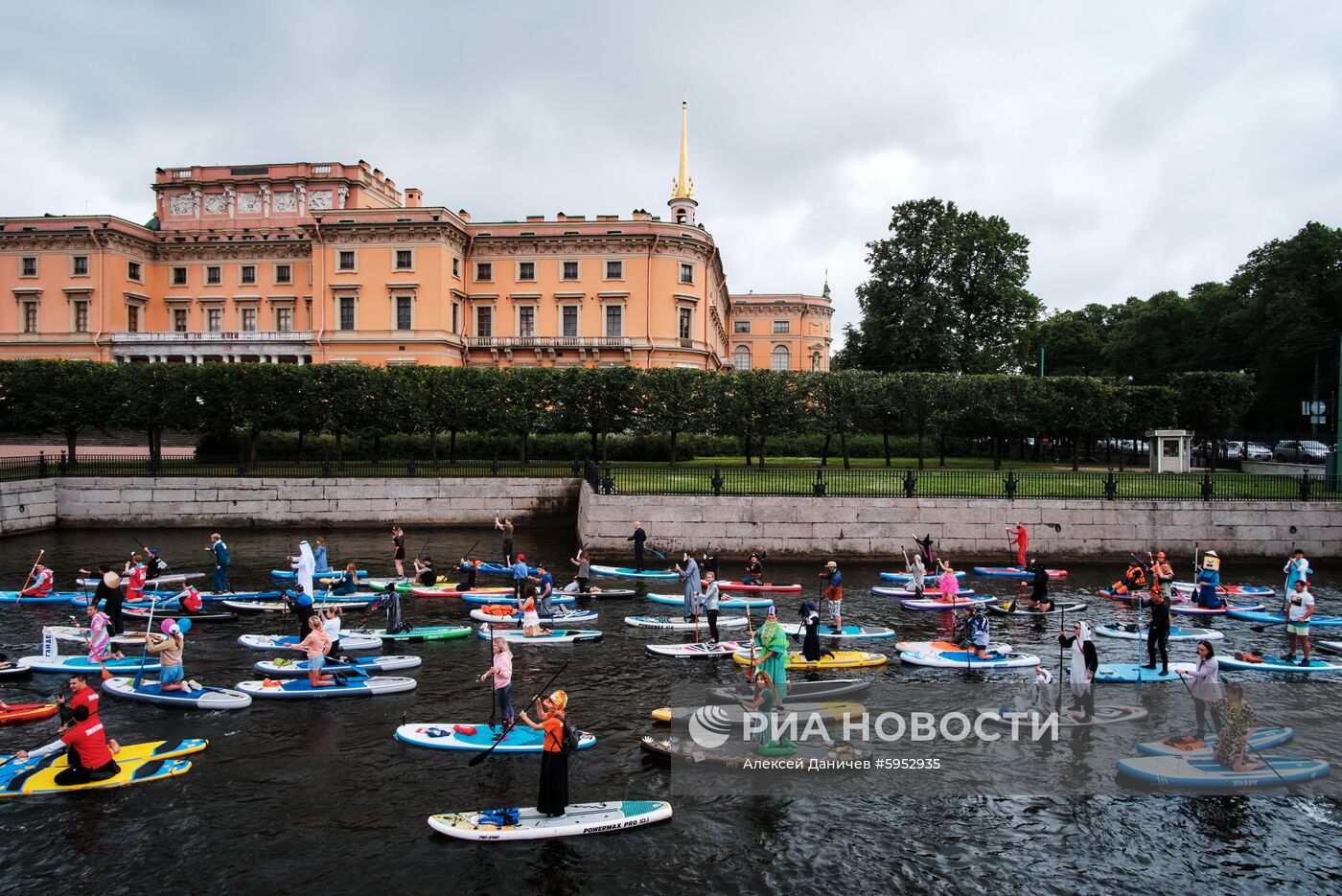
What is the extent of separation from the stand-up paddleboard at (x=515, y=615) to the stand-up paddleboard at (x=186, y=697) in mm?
6418

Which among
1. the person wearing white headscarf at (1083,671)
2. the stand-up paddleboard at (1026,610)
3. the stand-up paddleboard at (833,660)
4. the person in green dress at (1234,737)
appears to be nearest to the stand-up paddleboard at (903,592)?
the stand-up paddleboard at (1026,610)

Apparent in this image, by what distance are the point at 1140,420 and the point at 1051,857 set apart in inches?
1530

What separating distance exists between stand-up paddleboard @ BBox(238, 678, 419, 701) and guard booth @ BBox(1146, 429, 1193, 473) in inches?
1342

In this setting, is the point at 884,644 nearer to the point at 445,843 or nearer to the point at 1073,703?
the point at 1073,703

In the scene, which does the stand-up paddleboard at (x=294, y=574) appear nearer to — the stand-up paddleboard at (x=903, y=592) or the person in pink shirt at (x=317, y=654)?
the person in pink shirt at (x=317, y=654)

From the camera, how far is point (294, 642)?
17.3 metres

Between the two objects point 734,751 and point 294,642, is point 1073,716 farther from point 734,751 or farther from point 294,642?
point 294,642

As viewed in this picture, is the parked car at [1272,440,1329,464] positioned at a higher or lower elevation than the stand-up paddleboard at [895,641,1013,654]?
higher

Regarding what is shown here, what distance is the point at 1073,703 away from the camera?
13.6 meters

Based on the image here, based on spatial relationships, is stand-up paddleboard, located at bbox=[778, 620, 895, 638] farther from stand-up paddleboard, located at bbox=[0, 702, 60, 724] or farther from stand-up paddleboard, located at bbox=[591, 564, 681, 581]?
stand-up paddleboard, located at bbox=[0, 702, 60, 724]

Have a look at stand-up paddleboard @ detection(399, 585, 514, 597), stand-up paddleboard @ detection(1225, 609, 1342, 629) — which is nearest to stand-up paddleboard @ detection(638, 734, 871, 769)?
stand-up paddleboard @ detection(399, 585, 514, 597)

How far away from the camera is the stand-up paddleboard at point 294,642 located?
17281 mm

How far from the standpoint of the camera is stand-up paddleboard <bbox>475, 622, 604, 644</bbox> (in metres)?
18.2

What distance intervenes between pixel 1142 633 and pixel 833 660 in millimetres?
8188
